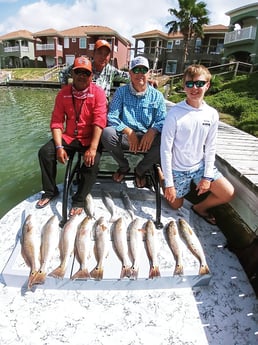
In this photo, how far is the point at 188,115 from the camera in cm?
300

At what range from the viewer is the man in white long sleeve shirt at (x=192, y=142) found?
2922 millimetres

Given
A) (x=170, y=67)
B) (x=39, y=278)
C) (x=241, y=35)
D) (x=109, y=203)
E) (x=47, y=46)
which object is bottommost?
(x=39, y=278)

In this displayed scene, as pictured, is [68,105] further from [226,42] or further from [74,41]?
[74,41]

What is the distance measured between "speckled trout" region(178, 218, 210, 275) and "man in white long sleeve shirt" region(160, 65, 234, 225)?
386 mm

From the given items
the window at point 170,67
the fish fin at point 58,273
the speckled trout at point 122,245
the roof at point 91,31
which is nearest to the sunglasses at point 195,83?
the speckled trout at point 122,245

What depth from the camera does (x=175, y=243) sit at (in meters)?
2.98

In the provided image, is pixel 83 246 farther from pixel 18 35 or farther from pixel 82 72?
pixel 18 35

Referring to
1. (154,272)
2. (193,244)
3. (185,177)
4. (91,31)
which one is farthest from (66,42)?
(154,272)

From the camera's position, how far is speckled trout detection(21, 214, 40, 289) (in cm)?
258

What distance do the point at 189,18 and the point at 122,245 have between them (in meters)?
32.3

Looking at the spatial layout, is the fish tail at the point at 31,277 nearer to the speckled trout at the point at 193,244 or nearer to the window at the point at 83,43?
the speckled trout at the point at 193,244

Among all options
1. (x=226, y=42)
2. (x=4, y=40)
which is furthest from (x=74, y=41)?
(x=226, y=42)

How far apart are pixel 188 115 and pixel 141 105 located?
699mm

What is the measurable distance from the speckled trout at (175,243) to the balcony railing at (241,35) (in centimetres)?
2477
